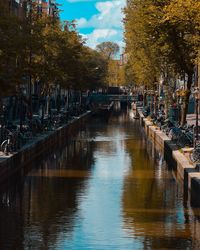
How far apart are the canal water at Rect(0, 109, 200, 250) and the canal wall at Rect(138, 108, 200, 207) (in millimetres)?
450

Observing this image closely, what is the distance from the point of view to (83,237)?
23.2 m

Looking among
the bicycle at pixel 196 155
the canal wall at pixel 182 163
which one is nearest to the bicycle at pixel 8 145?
the canal wall at pixel 182 163

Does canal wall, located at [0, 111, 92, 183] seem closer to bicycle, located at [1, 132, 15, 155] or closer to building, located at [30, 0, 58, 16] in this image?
bicycle, located at [1, 132, 15, 155]

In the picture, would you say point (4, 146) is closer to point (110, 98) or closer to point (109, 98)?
point (109, 98)

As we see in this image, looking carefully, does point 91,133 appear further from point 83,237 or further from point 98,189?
point 83,237

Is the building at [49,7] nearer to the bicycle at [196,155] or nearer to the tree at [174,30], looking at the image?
the tree at [174,30]

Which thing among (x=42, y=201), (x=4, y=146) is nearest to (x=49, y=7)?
(x=4, y=146)

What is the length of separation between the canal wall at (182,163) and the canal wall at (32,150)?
7772 mm

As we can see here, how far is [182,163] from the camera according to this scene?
36.7 meters

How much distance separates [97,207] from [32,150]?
1837cm

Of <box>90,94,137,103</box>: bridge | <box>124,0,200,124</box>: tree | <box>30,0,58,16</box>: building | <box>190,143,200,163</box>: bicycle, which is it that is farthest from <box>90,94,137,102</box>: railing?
<box>190,143,200,163</box>: bicycle

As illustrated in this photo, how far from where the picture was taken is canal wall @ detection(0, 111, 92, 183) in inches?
1420

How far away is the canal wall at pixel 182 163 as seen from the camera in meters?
30.5

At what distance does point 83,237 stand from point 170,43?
23598mm
